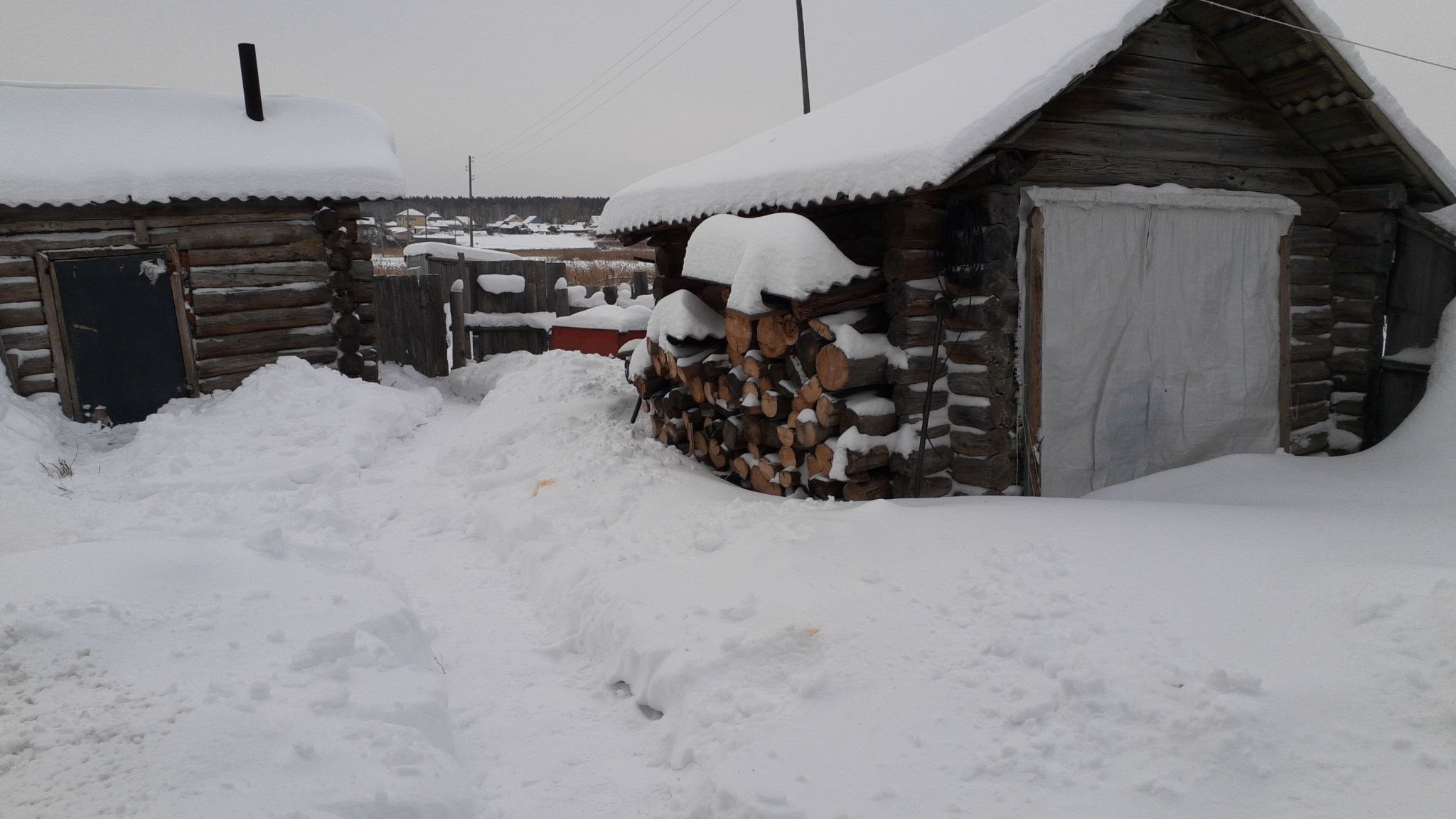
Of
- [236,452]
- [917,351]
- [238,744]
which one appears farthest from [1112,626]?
[236,452]

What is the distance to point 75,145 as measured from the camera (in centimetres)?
941

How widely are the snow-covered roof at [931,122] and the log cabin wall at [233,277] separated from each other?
4255mm

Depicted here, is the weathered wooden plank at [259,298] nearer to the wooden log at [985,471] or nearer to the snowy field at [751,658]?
the snowy field at [751,658]

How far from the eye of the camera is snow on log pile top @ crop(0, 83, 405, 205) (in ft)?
29.2

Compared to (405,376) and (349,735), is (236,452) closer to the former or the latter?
(405,376)

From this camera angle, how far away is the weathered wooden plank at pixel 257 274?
9742mm

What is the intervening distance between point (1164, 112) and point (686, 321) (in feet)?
14.1

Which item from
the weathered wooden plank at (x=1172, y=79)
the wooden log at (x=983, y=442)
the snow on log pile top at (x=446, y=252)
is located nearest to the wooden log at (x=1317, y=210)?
the weathered wooden plank at (x=1172, y=79)

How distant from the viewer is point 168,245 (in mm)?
9508

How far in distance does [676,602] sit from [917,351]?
2.71 m

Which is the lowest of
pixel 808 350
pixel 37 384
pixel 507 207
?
pixel 37 384

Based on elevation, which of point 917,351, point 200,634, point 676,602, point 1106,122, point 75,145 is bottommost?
point 676,602

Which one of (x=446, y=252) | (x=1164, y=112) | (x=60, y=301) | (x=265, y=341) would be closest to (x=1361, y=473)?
(x=1164, y=112)

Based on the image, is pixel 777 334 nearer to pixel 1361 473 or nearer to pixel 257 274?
Answer: pixel 1361 473
